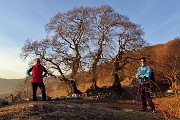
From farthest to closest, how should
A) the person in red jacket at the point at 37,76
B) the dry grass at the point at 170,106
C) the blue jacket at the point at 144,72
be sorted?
the person in red jacket at the point at 37,76 → the blue jacket at the point at 144,72 → the dry grass at the point at 170,106

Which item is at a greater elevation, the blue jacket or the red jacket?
the red jacket

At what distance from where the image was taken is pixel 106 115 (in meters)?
7.53

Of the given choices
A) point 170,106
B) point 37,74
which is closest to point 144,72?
point 170,106

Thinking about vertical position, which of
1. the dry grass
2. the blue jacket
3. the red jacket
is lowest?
the dry grass

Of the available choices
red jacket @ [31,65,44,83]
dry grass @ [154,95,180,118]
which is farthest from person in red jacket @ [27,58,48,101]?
dry grass @ [154,95,180,118]

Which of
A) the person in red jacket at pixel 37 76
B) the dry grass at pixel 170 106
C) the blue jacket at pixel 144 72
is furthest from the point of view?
the person in red jacket at pixel 37 76

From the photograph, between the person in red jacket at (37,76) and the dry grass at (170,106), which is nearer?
the dry grass at (170,106)

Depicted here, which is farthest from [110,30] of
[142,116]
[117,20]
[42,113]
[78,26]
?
[42,113]

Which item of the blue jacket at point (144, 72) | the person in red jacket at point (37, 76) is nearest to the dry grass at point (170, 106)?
the blue jacket at point (144, 72)

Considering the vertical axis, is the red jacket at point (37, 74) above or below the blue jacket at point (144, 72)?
above

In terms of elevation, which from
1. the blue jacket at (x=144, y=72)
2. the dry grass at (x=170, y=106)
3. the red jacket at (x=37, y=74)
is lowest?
the dry grass at (x=170, y=106)

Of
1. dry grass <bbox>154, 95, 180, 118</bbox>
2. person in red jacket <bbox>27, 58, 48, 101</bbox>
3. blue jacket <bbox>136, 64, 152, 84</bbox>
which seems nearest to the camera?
dry grass <bbox>154, 95, 180, 118</bbox>

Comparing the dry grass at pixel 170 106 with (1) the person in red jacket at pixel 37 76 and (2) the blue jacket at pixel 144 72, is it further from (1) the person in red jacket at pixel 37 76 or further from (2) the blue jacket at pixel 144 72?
(1) the person in red jacket at pixel 37 76

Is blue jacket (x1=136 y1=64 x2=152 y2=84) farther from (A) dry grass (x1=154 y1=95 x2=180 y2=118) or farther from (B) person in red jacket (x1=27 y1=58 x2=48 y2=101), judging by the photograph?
(B) person in red jacket (x1=27 y1=58 x2=48 y2=101)
